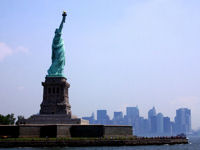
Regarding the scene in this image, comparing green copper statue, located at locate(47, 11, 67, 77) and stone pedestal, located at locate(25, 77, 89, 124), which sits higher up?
green copper statue, located at locate(47, 11, 67, 77)

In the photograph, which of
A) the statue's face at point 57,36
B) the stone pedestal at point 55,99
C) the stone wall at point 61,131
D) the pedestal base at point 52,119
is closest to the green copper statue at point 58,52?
the statue's face at point 57,36

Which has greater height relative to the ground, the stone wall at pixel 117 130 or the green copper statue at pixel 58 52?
the green copper statue at pixel 58 52

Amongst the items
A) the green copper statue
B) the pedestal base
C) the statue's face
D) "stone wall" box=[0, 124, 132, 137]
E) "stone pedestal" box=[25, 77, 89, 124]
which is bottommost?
"stone wall" box=[0, 124, 132, 137]

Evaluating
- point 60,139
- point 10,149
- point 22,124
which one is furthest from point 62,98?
point 10,149

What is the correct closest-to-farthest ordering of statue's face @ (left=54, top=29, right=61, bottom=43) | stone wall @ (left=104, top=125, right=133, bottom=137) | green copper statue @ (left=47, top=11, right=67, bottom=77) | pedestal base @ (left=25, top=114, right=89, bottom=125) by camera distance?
stone wall @ (left=104, top=125, right=133, bottom=137)
pedestal base @ (left=25, top=114, right=89, bottom=125)
green copper statue @ (left=47, top=11, right=67, bottom=77)
statue's face @ (left=54, top=29, right=61, bottom=43)

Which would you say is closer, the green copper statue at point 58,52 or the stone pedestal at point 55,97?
the stone pedestal at point 55,97

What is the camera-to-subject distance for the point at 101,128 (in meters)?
59.0

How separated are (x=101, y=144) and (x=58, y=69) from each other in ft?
55.3

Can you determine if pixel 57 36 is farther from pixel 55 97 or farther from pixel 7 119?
pixel 7 119

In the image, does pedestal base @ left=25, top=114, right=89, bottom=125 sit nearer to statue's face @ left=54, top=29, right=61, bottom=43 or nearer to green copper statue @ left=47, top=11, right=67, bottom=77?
green copper statue @ left=47, top=11, right=67, bottom=77

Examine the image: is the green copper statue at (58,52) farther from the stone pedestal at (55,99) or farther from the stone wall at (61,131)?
the stone wall at (61,131)

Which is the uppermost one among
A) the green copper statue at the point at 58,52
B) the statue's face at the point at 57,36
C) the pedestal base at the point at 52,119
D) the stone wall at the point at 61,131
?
Answer: the statue's face at the point at 57,36

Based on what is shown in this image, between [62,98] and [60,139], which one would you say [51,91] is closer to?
[62,98]

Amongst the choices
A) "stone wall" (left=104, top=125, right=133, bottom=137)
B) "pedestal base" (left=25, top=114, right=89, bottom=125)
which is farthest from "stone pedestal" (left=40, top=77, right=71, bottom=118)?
"stone wall" (left=104, top=125, right=133, bottom=137)
